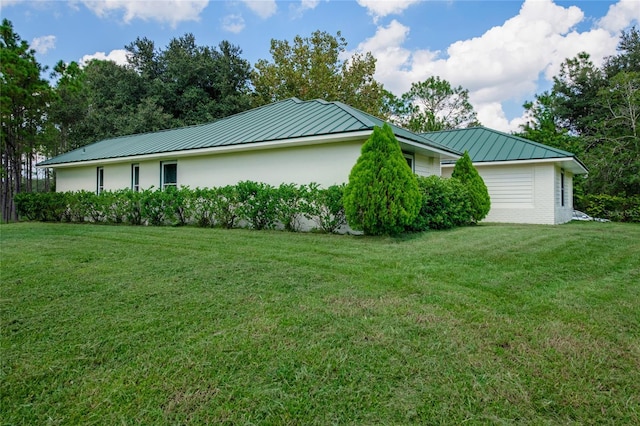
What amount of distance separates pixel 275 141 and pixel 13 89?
44.0ft

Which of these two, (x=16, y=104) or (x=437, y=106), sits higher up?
(x=437, y=106)

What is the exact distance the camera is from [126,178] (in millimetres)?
13875

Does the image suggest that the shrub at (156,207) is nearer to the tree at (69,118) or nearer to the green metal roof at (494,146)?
the green metal roof at (494,146)

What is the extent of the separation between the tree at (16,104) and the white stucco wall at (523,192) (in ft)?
63.8

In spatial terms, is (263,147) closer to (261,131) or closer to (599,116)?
(261,131)

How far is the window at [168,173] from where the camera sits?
12.6 meters

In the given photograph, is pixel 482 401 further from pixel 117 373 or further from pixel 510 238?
pixel 510 238

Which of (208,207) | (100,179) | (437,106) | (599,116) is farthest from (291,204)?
(437,106)

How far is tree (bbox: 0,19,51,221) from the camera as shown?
51.2ft

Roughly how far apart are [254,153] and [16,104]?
13893 millimetres

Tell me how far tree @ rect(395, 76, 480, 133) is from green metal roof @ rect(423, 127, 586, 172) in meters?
15.1

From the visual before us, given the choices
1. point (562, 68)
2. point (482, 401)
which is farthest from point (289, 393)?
point (562, 68)

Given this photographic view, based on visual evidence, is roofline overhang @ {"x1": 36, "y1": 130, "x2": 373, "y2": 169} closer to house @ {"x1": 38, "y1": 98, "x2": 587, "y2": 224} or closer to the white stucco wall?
house @ {"x1": 38, "y1": 98, "x2": 587, "y2": 224}

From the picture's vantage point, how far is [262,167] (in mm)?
10609
